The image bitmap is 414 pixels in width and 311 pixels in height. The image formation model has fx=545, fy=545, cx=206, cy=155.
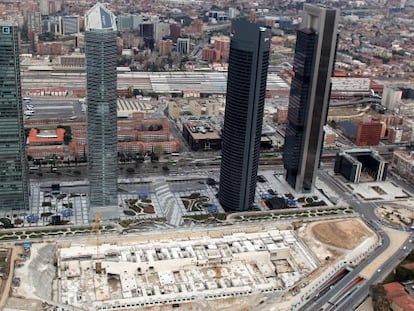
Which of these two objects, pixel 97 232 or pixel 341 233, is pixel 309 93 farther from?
pixel 97 232

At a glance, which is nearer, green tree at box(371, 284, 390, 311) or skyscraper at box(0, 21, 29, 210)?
green tree at box(371, 284, 390, 311)

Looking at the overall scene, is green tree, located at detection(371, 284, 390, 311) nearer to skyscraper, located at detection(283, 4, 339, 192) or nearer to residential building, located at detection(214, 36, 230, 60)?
skyscraper, located at detection(283, 4, 339, 192)

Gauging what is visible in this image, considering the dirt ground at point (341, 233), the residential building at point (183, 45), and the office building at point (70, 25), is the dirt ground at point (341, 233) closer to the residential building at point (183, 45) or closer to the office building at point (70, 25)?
the residential building at point (183, 45)

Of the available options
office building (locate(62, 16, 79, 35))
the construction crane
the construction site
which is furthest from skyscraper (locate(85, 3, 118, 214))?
office building (locate(62, 16, 79, 35))

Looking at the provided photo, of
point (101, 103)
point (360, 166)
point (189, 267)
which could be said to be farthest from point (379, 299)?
point (101, 103)

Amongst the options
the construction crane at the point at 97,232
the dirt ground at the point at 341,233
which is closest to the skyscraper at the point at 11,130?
the construction crane at the point at 97,232

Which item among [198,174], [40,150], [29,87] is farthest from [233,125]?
[29,87]
